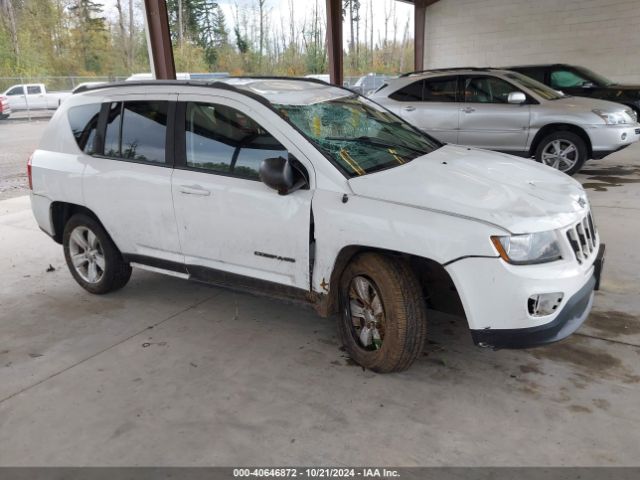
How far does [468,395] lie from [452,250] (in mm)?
871

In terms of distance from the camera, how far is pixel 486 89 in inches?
329

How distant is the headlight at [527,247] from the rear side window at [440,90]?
21.1 feet

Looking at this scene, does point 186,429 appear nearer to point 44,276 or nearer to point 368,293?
point 368,293

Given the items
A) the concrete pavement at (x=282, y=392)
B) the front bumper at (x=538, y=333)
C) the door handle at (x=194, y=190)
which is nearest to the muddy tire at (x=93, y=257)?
the concrete pavement at (x=282, y=392)

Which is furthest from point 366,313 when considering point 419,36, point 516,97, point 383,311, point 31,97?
point 419,36

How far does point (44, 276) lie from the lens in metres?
5.14

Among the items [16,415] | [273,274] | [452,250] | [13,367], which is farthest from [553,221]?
[13,367]

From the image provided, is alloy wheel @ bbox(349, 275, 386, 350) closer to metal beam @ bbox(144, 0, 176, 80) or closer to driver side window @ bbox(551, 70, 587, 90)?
metal beam @ bbox(144, 0, 176, 80)

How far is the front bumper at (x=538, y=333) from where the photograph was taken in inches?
104

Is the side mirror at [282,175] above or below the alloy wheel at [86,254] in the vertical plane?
above

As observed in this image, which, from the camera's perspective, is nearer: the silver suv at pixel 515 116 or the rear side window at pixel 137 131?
the rear side window at pixel 137 131

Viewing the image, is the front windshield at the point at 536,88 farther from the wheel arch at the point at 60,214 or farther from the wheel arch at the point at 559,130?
the wheel arch at the point at 60,214

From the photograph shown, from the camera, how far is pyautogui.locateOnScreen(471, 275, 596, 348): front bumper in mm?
2648

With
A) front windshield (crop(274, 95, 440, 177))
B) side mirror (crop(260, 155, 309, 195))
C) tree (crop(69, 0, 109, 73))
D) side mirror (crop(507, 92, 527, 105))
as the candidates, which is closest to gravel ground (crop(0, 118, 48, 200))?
tree (crop(69, 0, 109, 73))
